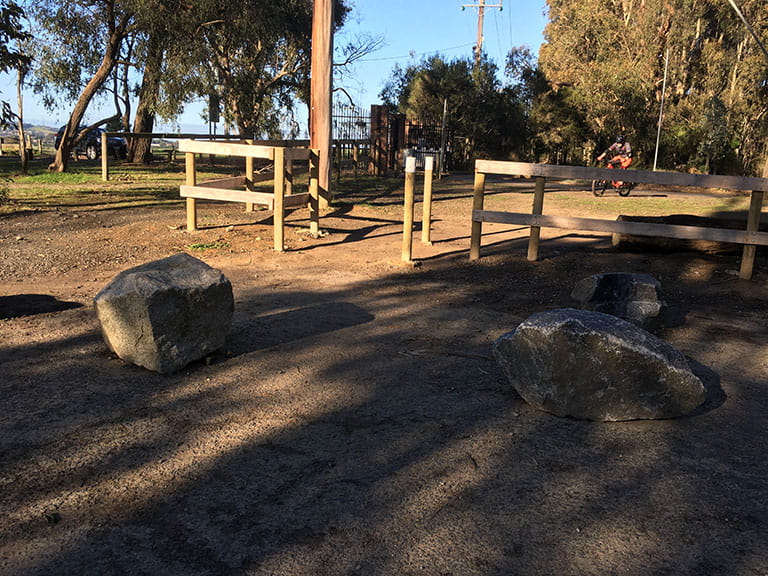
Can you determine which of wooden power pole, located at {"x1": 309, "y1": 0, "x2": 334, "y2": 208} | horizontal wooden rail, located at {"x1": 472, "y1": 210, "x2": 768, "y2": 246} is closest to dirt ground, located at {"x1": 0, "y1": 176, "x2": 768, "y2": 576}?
horizontal wooden rail, located at {"x1": 472, "y1": 210, "x2": 768, "y2": 246}

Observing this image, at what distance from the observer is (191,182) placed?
9562mm

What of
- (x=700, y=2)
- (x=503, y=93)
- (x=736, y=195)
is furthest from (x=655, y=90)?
(x=736, y=195)

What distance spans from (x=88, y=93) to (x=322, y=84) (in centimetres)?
1118

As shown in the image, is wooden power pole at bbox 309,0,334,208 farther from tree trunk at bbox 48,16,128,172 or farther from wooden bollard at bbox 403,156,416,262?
tree trunk at bbox 48,16,128,172

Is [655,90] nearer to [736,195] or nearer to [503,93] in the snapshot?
[503,93]

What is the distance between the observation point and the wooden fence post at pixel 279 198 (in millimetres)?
8508

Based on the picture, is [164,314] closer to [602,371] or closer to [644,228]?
[602,371]

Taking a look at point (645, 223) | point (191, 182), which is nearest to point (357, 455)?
point (645, 223)

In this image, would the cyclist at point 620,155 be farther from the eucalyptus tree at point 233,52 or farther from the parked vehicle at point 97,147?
the parked vehicle at point 97,147

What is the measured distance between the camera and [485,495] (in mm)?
3193

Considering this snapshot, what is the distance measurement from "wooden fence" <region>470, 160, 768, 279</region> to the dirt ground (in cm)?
98

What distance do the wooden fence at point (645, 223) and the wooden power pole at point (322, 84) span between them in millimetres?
5408

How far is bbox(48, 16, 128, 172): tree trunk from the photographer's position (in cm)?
2025

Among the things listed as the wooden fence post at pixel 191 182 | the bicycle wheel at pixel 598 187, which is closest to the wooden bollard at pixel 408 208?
the wooden fence post at pixel 191 182
